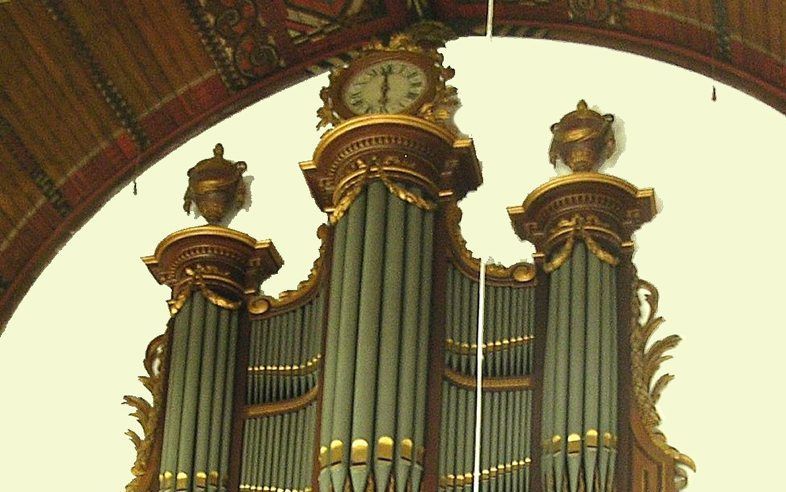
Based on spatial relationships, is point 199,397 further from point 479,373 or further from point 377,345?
point 479,373

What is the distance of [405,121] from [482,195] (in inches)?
21.4

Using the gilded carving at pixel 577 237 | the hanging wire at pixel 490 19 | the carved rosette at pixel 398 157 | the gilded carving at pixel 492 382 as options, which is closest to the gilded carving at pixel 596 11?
the hanging wire at pixel 490 19

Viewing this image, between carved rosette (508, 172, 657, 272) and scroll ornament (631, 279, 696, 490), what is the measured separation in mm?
225

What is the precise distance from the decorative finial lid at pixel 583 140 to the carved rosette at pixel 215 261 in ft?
4.35

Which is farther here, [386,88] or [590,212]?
[386,88]

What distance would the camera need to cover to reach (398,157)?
9.24 metres

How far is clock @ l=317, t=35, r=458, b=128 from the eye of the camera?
9.52 m

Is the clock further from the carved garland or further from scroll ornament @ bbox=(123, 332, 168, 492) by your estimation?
scroll ornament @ bbox=(123, 332, 168, 492)

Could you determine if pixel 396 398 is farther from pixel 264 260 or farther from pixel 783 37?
pixel 783 37

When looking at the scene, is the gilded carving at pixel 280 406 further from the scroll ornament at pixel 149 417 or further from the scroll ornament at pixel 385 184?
the scroll ornament at pixel 385 184

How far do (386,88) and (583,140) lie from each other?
0.91 m

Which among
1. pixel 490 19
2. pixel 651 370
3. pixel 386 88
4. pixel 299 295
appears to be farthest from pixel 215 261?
pixel 651 370

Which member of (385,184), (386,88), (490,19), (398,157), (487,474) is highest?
(490,19)

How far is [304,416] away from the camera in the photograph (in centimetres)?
901
